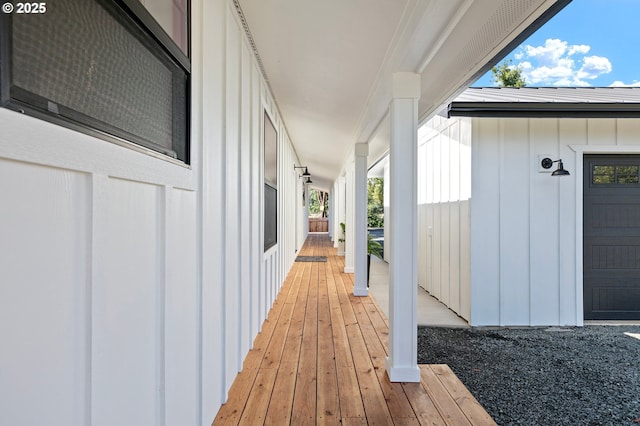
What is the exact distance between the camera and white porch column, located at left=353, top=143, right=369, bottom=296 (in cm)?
484

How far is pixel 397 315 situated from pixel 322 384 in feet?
2.31

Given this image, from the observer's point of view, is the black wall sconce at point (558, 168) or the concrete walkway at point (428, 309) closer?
the black wall sconce at point (558, 168)

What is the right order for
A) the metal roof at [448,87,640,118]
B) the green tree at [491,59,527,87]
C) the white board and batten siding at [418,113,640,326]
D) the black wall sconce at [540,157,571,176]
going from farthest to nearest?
the green tree at [491,59,527,87]
the white board and batten siding at [418,113,640,326]
the black wall sconce at [540,157,571,176]
the metal roof at [448,87,640,118]

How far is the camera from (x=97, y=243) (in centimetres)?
84

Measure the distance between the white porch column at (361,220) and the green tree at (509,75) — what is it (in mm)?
14551

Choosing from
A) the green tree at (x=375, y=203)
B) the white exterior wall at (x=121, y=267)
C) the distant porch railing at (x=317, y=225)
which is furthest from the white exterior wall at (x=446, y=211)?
the green tree at (x=375, y=203)

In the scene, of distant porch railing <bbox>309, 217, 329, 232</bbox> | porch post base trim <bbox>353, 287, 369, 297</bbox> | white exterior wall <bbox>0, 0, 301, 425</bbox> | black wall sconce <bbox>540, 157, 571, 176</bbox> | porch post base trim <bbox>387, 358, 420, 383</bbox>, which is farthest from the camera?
distant porch railing <bbox>309, 217, 329, 232</bbox>

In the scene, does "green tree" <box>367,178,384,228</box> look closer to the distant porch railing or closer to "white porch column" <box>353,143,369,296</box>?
the distant porch railing

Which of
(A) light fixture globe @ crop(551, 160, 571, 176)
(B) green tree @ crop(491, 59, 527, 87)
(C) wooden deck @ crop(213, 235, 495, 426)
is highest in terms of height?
(B) green tree @ crop(491, 59, 527, 87)

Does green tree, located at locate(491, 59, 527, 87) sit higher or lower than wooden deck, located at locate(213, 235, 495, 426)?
higher

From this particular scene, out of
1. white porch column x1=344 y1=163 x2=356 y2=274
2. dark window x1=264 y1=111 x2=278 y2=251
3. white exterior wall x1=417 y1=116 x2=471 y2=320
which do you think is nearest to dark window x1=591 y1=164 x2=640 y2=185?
white exterior wall x1=417 y1=116 x2=471 y2=320

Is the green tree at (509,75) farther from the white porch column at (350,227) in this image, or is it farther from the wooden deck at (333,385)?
the wooden deck at (333,385)

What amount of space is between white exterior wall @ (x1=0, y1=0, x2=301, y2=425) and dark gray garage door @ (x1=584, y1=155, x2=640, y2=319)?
4487 millimetres

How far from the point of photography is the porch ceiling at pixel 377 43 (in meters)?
A: 1.75
